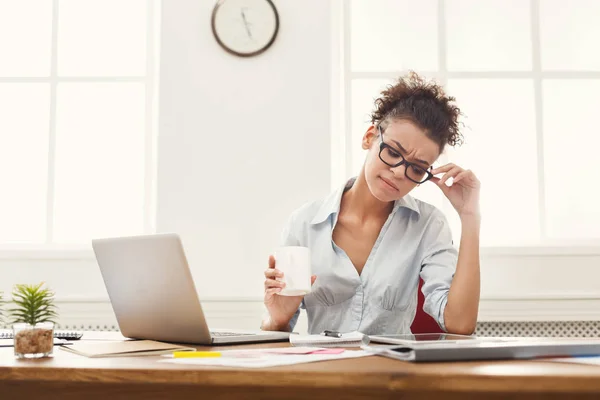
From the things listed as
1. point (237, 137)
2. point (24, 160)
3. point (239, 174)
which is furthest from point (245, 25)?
point (24, 160)

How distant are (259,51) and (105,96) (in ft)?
2.62

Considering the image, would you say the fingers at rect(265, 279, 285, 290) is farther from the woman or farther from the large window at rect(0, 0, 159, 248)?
the large window at rect(0, 0, 159, 248)

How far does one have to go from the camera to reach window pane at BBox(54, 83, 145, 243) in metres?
3.00

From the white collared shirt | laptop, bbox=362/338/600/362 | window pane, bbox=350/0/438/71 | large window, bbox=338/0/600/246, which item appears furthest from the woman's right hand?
window pane, bbox=350/0/438/71

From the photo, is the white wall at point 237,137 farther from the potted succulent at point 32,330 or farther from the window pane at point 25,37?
the potted succulent at point 32,330

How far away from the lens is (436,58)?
301cm

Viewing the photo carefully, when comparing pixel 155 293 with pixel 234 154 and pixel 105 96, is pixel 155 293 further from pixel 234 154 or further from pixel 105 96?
pixel 105 96

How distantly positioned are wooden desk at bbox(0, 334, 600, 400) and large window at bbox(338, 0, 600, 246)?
221 centimetres

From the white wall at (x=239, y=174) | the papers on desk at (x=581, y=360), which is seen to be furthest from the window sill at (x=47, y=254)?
the papers on desk at (x=581, y=360)

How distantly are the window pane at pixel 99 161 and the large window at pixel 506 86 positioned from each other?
0.98m

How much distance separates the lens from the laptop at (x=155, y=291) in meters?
1.12

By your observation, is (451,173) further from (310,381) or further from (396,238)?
(310,381)

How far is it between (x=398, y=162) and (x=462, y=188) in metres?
0.20

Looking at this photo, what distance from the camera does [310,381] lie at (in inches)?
28.1
